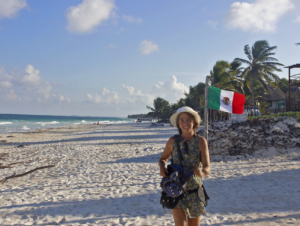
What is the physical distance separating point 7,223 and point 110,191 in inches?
96.1

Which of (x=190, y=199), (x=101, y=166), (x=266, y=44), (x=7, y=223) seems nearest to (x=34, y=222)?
(x=7, y=223)

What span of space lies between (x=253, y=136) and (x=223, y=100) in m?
5.88

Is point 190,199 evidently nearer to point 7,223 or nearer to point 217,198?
point 217,198

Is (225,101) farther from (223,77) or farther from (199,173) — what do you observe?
(223,77)

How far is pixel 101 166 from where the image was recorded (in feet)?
31.2

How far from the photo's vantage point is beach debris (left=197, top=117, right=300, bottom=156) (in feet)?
37.2

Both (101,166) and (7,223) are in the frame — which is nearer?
(7,223)

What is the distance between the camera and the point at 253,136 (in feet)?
39.9

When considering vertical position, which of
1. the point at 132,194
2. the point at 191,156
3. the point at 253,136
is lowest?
the point at 132,194

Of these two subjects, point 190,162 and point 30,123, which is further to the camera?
point 30,123

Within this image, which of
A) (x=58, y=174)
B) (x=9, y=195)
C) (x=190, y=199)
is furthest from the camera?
(x=58, y=174)

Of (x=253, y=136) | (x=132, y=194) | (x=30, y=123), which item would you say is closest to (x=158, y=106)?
(x=30, y=123)

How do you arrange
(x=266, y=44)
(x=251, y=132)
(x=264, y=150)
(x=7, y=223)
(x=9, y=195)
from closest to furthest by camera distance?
1. (x=7, y=223)
2. (x=9, y=195)
3. (x=264, y=150)
4. (x=251, y=132)
5. (x=266, y=44)

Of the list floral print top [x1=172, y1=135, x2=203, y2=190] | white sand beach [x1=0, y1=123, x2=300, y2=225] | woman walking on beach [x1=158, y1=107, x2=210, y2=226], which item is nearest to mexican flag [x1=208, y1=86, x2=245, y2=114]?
white sand beach [x1=0, y1=123, x2=300, y2=225]
